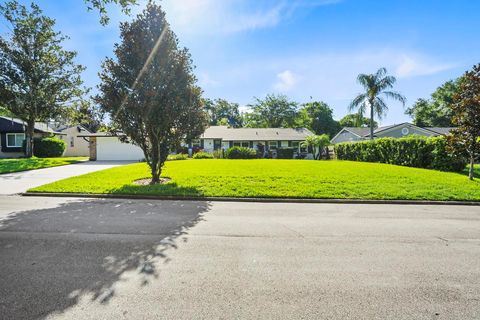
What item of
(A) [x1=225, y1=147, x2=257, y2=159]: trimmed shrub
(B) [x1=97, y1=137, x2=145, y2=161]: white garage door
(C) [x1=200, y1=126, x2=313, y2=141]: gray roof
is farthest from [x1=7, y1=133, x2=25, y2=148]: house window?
(A) [x1=225, y1=147, x2=257, y2=159]: trimmed shrub

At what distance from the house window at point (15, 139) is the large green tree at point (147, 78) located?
28702mm

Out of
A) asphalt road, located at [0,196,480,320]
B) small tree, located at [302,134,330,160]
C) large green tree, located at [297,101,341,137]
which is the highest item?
large green tree, located at [297,101,341,137]

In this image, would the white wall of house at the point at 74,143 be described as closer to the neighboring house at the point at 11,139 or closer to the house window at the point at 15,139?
the house window at the point at 15,139

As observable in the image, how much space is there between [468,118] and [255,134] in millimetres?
26677

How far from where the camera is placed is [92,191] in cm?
961

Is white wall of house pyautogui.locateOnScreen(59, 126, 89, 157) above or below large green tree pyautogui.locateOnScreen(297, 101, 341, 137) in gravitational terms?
below

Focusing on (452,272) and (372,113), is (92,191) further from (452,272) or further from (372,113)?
(372,113)

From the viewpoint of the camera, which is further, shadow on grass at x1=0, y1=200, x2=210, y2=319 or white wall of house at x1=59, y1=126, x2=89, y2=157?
white wall of house at x1=59, y1=126, x2=89, y2=157

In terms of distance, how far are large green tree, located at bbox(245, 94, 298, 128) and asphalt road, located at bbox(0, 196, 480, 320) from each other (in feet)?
163

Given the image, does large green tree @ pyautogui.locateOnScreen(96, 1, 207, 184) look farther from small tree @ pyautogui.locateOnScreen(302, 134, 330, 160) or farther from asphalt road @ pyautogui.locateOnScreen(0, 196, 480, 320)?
small tree @ pyautogui.locateOnScreen(302, 134, 330, 160)

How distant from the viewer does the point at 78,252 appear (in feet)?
13.9

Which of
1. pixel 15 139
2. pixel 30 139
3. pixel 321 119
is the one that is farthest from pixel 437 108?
pixel 15 139

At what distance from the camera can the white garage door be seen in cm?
2722

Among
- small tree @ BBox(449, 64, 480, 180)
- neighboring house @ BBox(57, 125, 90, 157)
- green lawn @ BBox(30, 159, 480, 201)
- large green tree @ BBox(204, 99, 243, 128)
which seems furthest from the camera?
large green tree @ BBox(204, 99, 243, 128)
